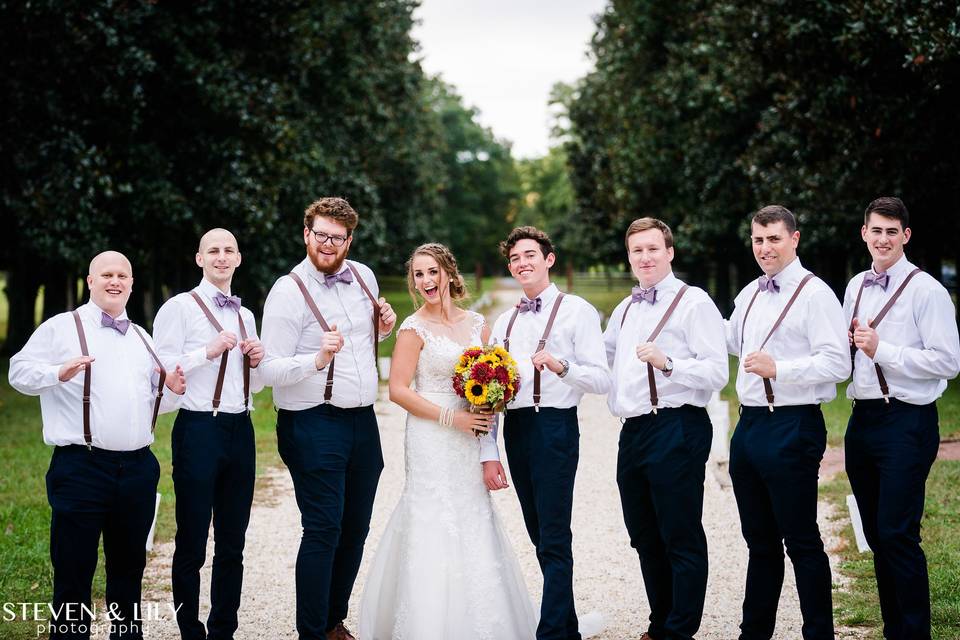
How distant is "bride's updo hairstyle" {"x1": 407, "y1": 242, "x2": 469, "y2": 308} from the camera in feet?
19.9

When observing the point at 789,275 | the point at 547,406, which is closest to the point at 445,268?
the point at 547,406

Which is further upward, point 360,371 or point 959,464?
point 360,371

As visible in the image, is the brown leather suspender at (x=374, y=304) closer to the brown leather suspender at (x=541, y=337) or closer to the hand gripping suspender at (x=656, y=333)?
the brown leather suspender at (x=541, y=337)

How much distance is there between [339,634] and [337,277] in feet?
7.06

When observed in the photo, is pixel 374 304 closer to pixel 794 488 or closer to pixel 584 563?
pixel 794 488

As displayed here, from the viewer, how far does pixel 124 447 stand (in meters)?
5.36

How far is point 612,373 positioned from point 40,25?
13471 millimetres

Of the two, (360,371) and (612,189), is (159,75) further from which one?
(612,189)

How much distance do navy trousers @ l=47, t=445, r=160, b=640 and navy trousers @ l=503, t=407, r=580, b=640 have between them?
6.66 ft

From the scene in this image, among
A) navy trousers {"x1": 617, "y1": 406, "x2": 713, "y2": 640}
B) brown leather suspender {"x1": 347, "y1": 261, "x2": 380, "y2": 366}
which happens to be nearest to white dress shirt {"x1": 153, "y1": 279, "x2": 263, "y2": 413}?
brown leather suspender {"x1": 347, "y1": 261, "x2": 380, "y2": 366}

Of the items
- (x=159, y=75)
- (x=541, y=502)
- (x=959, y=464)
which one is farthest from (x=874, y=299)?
(x=159, y=75)

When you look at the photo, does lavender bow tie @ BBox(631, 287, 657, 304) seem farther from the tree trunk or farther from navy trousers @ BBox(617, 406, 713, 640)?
the tree trunk

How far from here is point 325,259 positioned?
5945 millimetres

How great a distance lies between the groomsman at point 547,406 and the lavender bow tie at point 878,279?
1555 mm
